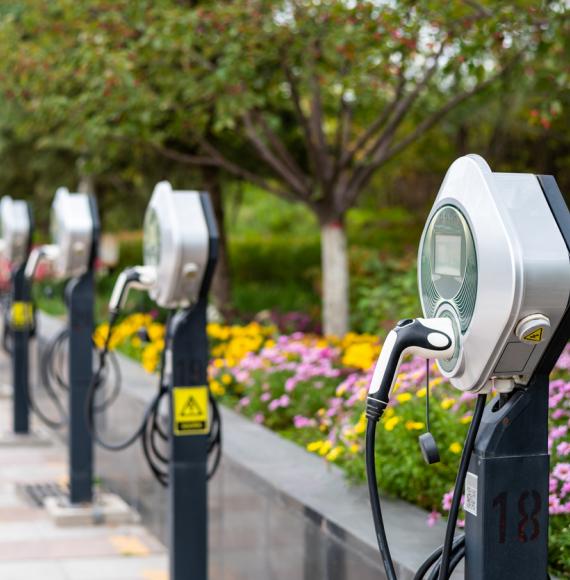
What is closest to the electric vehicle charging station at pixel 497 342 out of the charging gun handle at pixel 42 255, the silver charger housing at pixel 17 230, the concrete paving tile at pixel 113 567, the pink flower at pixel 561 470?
the pink flower at pixel 561 470

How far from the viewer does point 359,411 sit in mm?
4574

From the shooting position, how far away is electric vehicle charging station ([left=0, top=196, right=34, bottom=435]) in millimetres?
8000

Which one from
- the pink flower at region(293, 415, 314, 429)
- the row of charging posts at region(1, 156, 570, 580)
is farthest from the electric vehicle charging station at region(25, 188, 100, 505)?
the row of charging posts at region(1, 156, 570, 580)

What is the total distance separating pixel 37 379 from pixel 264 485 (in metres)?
5.79

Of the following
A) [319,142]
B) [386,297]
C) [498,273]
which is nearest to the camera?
[498,273]

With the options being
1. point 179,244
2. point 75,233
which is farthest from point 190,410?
point 75,233

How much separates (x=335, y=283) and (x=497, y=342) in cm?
661

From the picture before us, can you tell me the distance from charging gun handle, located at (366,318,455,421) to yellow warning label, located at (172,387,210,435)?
1921 mm

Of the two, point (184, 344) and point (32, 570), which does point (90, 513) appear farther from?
point (184, 344)

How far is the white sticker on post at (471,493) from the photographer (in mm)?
2119

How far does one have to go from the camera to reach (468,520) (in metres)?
2.14

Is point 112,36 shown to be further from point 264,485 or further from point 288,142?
point 264,485

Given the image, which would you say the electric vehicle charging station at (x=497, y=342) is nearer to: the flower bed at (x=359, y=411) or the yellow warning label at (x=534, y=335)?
the yellow warning label at (x=534, y=335)

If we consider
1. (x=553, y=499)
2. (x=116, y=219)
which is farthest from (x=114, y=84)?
(x=116, y=219)
